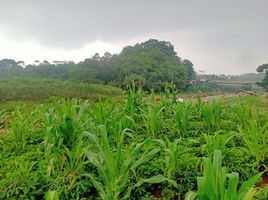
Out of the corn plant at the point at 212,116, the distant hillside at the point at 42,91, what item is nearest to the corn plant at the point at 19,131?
the corn plant at the point at 212,116

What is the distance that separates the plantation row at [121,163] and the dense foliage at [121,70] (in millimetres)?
18944

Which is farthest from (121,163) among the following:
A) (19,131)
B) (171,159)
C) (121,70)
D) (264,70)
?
(264,70)

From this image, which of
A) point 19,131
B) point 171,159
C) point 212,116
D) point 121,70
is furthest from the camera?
point 121,70

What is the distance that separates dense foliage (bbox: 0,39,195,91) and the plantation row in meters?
18.9

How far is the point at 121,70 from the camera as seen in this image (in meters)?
25.5

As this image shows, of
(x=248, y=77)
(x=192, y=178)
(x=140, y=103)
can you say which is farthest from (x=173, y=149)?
(x=248, y=77)

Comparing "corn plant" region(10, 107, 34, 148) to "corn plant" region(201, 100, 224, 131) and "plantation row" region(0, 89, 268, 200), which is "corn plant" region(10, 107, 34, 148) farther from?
"corn plant" region(201, 100, 224, 131)

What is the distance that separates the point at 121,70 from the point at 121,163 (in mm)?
23569

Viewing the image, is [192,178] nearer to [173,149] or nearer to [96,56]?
[173,149]

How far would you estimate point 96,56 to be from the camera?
27.8 metres

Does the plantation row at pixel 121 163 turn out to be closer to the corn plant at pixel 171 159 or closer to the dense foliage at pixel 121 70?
the corn plant at pixel 171 159

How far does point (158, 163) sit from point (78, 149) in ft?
2.15

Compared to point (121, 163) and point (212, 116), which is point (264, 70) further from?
point (121, 163)

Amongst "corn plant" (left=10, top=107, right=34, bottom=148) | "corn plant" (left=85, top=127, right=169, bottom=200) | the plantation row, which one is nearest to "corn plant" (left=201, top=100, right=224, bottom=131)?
the plantation row
